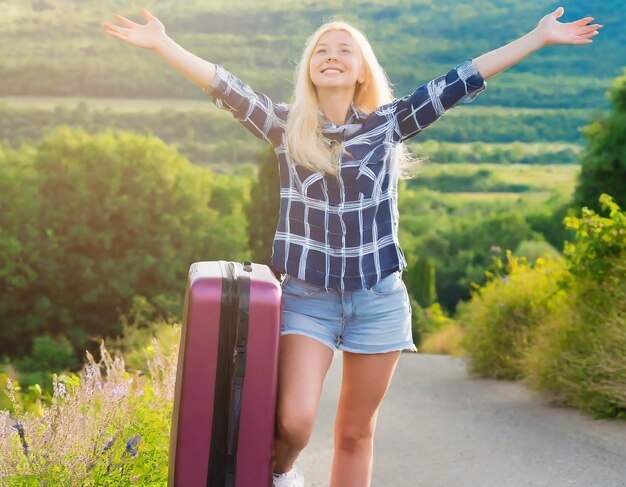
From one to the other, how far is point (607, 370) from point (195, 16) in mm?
21881

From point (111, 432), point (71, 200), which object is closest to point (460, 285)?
point (71, 200)

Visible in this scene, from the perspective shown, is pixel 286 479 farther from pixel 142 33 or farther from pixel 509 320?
pixel 509 320

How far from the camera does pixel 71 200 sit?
71.6 ft

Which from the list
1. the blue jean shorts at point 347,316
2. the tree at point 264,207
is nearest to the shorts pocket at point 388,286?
the blue jean shorts at point 347,316

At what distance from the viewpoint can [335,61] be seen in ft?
10.7

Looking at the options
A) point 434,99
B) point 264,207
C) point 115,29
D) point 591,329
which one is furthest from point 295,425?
point 264,207

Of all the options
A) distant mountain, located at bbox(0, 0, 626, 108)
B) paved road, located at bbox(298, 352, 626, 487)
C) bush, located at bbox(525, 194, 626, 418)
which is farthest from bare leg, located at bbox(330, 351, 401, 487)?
distant mountain, located at bbox(0, 0, 626, 108)

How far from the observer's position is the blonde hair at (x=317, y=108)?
3.07 metres

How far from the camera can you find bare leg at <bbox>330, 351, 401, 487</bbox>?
3094mm

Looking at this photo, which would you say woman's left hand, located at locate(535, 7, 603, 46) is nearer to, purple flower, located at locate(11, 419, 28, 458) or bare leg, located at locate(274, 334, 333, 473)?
bare leg, located at locate(274, 334, 333, 473)

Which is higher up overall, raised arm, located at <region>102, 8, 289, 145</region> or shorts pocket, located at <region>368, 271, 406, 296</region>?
raised arm, located at <region>102, 8, 289, 145</region>

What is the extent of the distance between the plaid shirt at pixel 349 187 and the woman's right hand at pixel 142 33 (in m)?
0.24

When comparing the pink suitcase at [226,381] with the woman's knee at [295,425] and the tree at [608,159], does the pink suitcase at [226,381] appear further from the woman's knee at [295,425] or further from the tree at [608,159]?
the tree at [608,159]

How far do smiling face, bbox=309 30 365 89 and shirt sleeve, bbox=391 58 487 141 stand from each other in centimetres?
19
